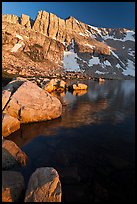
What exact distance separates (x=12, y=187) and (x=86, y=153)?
563cm

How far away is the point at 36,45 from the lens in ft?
586

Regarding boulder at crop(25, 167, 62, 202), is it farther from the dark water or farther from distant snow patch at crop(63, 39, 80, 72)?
distant snow patch at crop(63, 39, 80, 72)

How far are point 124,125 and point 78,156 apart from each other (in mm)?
8520

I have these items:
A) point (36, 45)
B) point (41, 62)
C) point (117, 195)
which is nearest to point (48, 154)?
point (117, 195)

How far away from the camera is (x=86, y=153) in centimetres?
1235

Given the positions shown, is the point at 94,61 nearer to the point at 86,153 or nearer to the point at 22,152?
the point at 86,153

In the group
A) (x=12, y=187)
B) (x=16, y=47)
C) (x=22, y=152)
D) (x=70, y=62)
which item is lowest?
(x=12, y=187)

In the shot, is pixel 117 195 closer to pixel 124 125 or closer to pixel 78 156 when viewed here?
pixel 78 156

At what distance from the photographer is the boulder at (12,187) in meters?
7.61

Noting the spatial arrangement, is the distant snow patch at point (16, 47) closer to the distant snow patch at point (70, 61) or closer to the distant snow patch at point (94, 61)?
the distant snow patch at point (70, 61)

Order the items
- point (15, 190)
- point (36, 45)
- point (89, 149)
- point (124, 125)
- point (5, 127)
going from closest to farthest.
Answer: point (15, 190) → point (89, 149) → point (5, 127) → point (124, 125) → point (36, 45)

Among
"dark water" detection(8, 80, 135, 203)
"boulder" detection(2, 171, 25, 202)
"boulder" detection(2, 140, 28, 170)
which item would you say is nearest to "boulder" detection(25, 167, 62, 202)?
"boulder" detection(2, 171, 25, 202)

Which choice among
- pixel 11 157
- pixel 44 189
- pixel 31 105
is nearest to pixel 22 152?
pixel 11 157

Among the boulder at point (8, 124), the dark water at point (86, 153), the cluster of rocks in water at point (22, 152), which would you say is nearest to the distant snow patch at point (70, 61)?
the cluster of rocks in water at point (22, 152)
